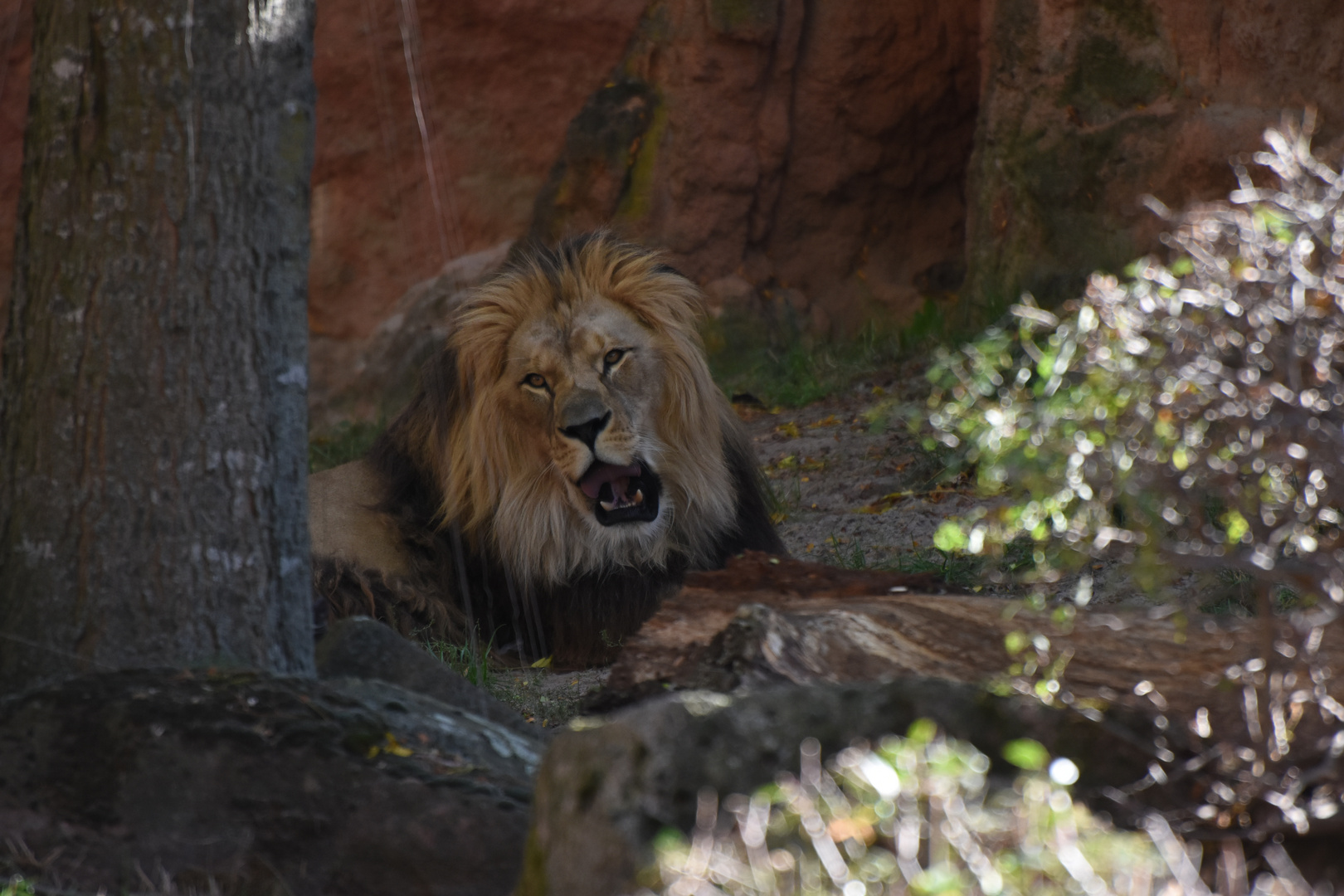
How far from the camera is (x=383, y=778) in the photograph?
8.91 ft

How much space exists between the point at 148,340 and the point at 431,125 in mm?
7821

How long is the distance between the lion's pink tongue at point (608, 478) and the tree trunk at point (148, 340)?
210 centimetres

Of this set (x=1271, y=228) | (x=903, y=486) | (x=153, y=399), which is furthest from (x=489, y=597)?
(x=1271, y=228)

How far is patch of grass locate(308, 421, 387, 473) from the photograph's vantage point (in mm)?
8820

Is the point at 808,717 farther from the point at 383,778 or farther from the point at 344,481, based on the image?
the point at 344,481

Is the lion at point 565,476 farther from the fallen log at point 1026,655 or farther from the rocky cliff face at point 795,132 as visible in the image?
the rocky cliff face at point 795,132

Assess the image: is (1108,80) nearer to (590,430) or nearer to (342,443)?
(590,430)

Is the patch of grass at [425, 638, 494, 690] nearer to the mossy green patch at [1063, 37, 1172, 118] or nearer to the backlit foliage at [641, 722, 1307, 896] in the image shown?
the backlit foliage at [641, 722, 1307, 896]

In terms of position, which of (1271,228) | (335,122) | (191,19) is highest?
(335,122)

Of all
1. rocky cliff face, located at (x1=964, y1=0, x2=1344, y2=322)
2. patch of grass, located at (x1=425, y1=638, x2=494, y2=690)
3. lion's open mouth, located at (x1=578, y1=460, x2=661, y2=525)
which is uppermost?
rocky cliff face, located at (x1=964, y1=0, x2=1344, y2=322)

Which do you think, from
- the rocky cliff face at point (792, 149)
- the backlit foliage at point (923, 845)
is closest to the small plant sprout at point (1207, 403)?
the backlit foliage at point (923, 845)

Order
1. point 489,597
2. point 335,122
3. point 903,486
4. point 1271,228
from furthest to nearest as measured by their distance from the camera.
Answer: point 335,122, point 903,486, point 489,597, point 1271,228

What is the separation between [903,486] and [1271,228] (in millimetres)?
4548

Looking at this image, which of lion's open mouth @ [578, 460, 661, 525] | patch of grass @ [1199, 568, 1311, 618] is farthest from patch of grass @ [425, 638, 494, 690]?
patch of grass @ [1199, 568, 1311, 618]
